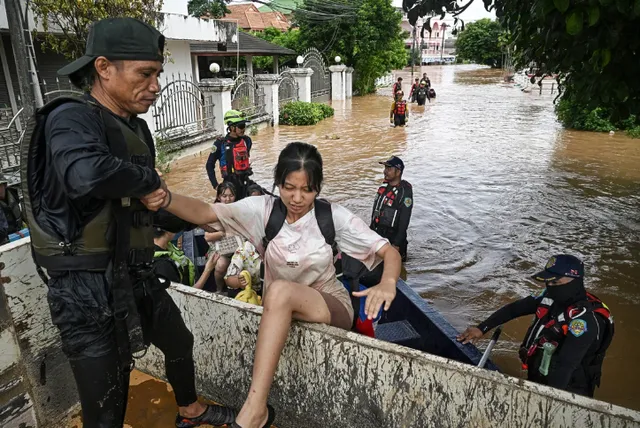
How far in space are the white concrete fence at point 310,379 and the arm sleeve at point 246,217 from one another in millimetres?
482

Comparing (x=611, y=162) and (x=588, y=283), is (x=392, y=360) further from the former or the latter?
(x=611, y=162)

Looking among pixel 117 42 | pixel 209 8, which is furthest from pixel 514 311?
pixel 209 8

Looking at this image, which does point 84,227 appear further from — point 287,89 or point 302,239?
point 287,89

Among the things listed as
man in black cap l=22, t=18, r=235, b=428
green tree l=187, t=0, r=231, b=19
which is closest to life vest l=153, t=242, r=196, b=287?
man in black cap l=22, t=18, r=235, b=428

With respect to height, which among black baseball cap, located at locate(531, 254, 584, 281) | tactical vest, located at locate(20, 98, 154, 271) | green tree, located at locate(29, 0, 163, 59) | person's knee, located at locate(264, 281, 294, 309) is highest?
green tree, located at locate(29, 0, 163, 59)

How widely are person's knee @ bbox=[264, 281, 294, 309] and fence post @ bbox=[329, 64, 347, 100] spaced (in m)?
23.5

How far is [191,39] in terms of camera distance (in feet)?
42.8

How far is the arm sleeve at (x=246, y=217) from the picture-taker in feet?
7.34

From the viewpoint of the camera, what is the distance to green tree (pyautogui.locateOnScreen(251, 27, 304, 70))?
88.8 ft

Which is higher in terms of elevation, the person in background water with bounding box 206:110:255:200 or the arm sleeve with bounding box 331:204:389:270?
the arm sleeve with bounding box 331:204:389:270

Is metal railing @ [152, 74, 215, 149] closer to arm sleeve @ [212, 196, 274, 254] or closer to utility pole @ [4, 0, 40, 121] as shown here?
utility pole @ [4, 0, 40, 121]

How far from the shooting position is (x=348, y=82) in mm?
26438

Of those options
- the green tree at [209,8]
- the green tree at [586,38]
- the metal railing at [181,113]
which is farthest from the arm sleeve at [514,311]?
the green tree at [209,8]

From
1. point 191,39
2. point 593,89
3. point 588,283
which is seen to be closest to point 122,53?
point 593,89
